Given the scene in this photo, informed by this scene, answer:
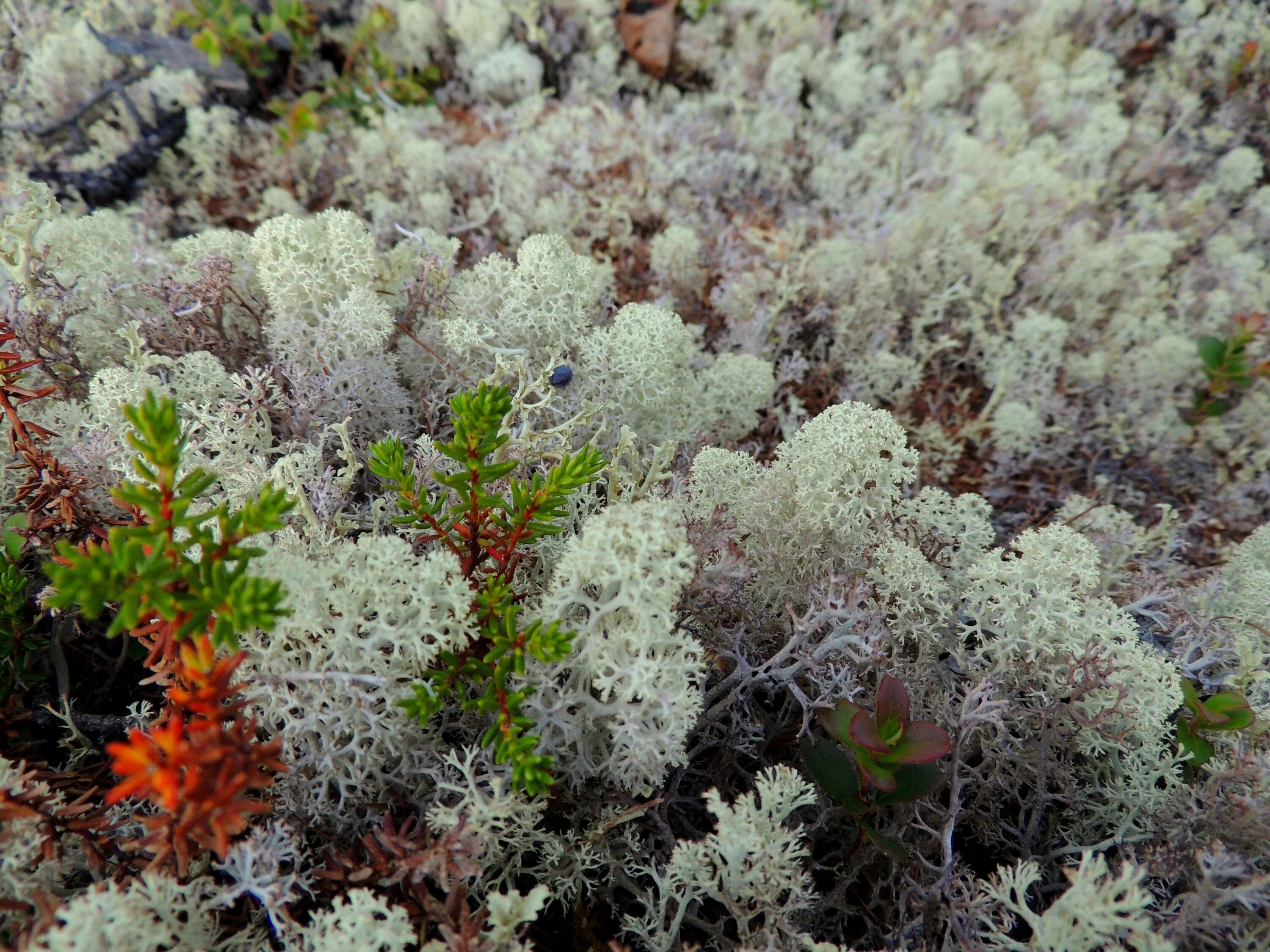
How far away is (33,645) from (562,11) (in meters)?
4.56

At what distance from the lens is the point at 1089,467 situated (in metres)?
2.96

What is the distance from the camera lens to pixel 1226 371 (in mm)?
3012

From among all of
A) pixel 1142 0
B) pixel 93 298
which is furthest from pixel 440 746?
pixel 1142 0

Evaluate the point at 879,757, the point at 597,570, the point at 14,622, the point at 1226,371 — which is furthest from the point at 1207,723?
the point at 14,622

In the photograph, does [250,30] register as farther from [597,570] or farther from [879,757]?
[879,757]

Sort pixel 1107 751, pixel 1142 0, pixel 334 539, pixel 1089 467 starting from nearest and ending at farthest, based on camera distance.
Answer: pixel 334 539
pixel 1107 751
pixel 1089 467
pixel 1142 0

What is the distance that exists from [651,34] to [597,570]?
4.35 meters

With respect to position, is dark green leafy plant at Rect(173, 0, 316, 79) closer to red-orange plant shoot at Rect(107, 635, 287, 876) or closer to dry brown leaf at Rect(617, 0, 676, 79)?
dry brown leaf at Rect(617, 0, 676, 79)

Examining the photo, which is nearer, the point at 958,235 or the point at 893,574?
the point at 893,574

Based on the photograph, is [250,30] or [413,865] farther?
[250,30]

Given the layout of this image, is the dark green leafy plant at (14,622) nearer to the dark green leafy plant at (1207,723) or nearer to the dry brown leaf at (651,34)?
the dark green leafy plant at (1207,723)

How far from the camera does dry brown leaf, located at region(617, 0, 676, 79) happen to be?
177 inches

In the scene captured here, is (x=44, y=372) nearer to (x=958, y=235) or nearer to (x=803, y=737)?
(x=803, y=737)

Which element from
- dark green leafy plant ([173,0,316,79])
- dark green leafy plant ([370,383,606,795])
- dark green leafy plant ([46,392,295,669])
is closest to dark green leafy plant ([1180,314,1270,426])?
dark green leafy plant ([370,383,606,795])
